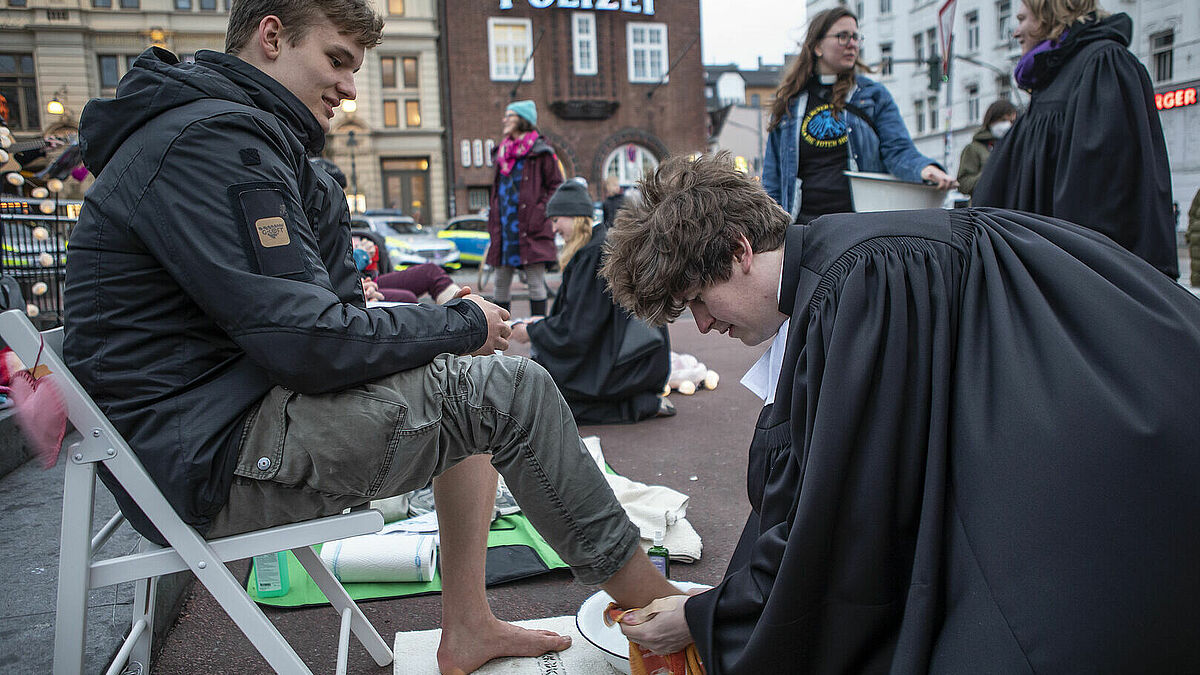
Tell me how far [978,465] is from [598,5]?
33211 millimetres

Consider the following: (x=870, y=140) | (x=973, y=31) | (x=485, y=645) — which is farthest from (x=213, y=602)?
(x=973, y=31)

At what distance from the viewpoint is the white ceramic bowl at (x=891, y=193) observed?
13.3 ft

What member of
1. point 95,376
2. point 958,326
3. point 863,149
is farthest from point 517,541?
point 863,149

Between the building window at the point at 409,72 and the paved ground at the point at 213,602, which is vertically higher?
the building window at the point at 409,72

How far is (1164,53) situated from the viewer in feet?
80.0

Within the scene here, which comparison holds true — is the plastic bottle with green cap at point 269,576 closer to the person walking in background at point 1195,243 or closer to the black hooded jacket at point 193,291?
the black hooded jacket at point 193,291

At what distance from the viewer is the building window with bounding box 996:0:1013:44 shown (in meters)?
30.8

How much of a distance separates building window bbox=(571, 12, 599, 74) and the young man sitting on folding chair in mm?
31935

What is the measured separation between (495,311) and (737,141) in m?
56.9

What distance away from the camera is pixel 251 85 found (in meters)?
1.87

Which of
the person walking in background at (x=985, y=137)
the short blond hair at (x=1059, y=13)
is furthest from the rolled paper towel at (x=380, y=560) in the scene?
the person walking in background at (x=985, y=137)

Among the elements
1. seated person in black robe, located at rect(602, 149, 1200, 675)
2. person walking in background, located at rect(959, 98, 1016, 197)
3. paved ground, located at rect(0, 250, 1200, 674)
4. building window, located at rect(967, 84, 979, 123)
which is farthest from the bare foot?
building window, located at rect(967, 84, 979, 123)

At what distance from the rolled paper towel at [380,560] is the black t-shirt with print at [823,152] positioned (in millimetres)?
2745

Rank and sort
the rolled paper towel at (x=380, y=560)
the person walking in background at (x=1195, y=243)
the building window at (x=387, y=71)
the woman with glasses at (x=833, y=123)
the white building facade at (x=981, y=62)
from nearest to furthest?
the rolled paper towel at (x=380, y=560)
the woman with glasses at (x=833, y=123)
the person walking in background at (x=1195, y=243)
the white building facade at (x=981, y=62)
the building window at (x=387, y=71)
